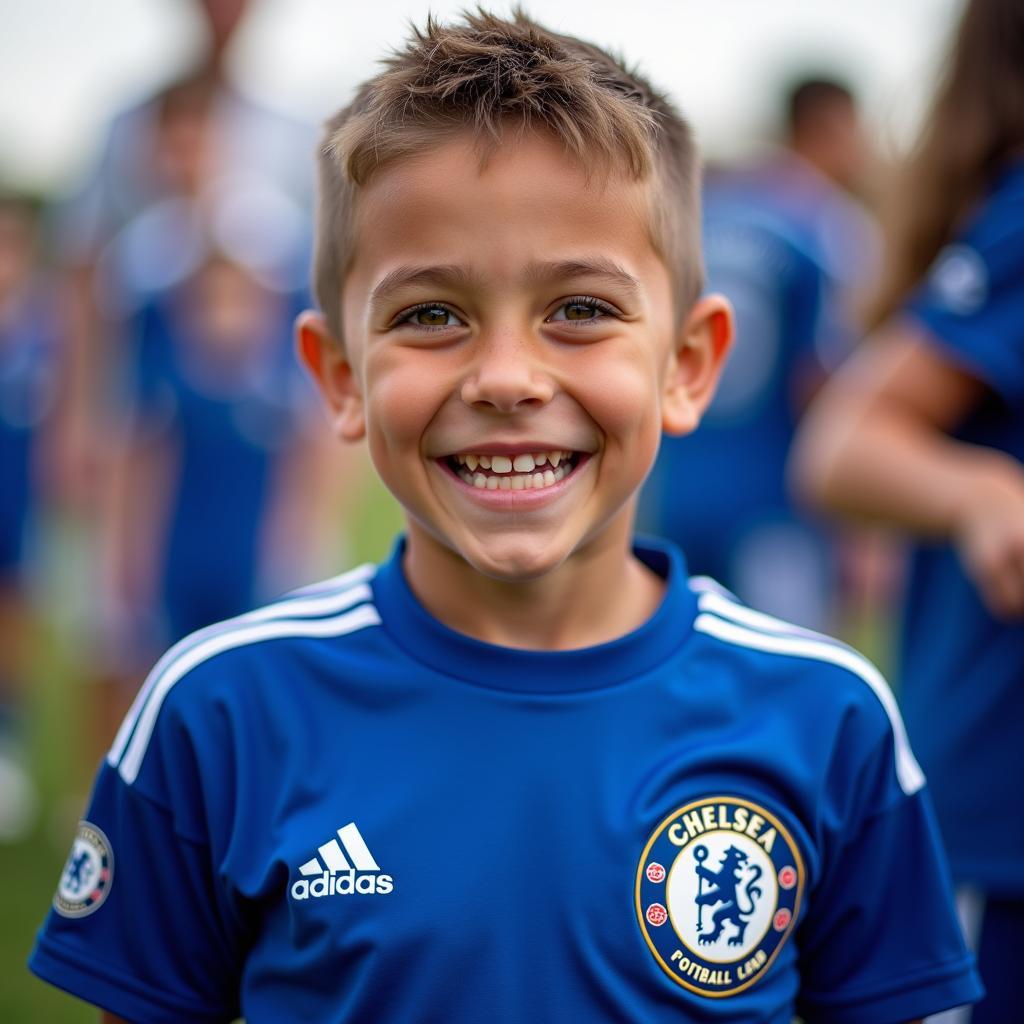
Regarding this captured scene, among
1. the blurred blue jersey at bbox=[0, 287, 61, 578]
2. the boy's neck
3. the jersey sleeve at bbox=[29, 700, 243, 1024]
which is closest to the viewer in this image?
the jersey sleeve at bbox=[29, 700, 243, 1024]

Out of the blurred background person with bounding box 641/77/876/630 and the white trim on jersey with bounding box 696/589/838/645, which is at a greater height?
the white trim on jersey with bounding box 696/589/838/645

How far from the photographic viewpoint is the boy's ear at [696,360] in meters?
1.99

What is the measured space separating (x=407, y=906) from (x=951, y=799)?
999 mm

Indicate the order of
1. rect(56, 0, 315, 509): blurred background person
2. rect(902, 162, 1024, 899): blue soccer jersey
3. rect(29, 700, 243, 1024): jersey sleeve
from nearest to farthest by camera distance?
1. rect(29, 700, 243, 1024): jersey sleeve
2. rect(902, 162, 1024, 899): blue soccer jersey
3. rect(56, 0, 315, 509): blurred background person

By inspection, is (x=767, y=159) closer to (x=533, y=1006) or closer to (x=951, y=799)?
(x=951, y=799)

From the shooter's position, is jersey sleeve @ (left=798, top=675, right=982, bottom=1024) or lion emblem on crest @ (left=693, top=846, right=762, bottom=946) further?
jersey sleeve @ (left=798, top=675, right=982, bottom=1024)

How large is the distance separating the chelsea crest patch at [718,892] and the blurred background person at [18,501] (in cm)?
467

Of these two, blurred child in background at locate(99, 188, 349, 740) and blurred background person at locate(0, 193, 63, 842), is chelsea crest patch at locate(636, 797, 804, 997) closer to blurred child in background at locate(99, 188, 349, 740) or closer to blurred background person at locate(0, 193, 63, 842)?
blurred child in background at locate(99, 188, 349, 740)

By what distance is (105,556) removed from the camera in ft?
18.7

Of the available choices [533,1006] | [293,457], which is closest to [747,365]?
[293,457]

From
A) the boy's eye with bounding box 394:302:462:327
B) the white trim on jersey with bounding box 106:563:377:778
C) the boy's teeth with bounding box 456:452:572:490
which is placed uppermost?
the boy's eye with bounding box 394:302:462:327

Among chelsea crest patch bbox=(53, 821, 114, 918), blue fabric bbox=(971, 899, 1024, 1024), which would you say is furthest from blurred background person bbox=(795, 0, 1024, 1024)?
chelsea crest patch bbox=(53, 821, 114, 918)

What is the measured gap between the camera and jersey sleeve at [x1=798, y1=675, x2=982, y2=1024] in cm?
187

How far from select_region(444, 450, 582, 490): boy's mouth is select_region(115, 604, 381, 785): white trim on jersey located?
0.25 metres
